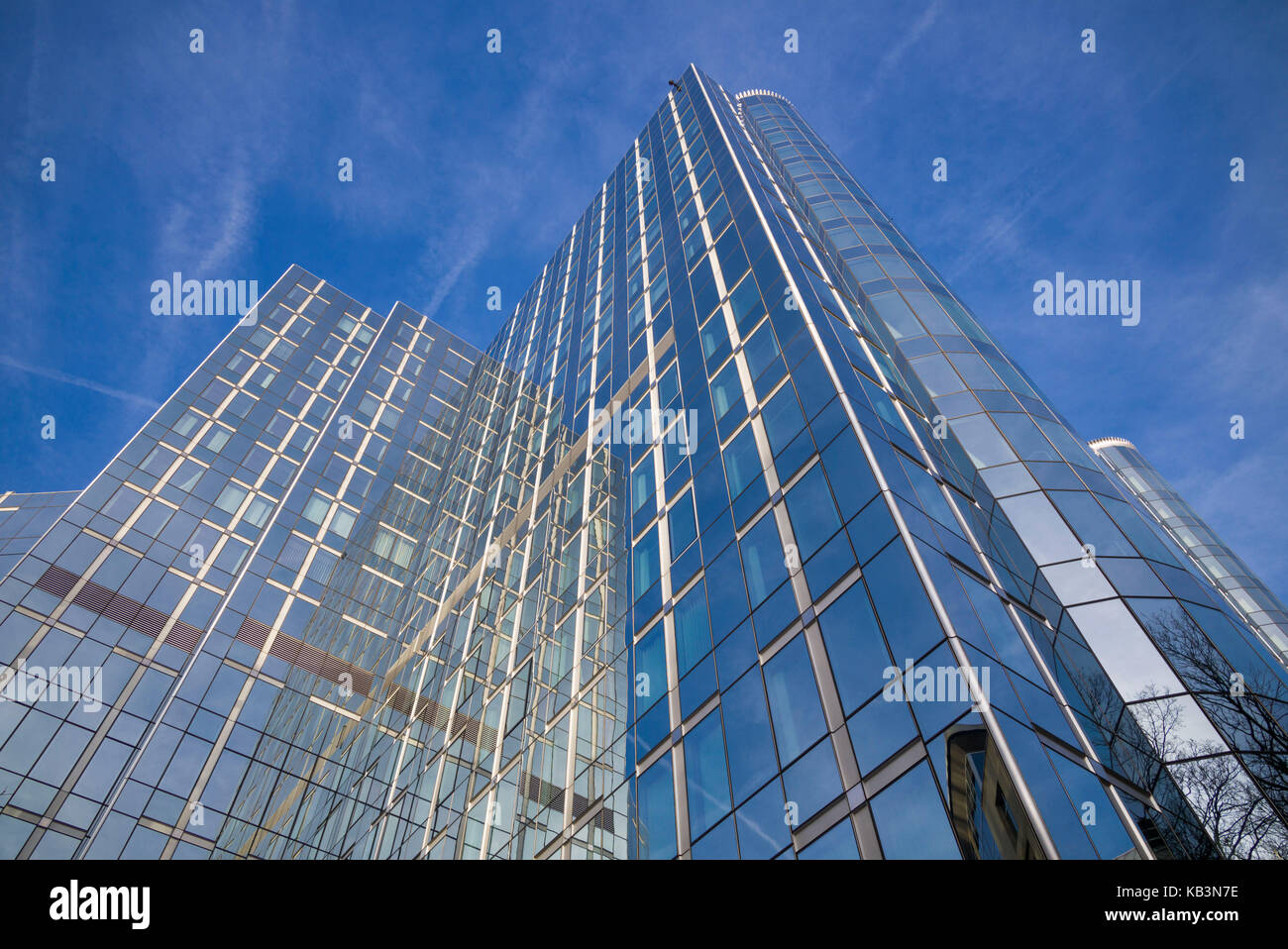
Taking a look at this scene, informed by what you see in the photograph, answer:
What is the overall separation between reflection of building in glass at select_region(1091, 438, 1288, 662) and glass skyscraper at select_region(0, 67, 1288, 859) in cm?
2800

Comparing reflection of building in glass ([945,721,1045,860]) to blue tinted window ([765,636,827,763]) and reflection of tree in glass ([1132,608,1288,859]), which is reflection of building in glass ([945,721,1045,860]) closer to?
blue tinted window ([765,636,827,763])

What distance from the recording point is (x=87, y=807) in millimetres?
35062

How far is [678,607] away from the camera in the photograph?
2009cm

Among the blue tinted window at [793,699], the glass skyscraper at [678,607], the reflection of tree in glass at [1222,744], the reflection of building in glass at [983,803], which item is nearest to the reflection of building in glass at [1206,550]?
the glass skyscraper at [678,607]

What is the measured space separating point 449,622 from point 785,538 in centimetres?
2501

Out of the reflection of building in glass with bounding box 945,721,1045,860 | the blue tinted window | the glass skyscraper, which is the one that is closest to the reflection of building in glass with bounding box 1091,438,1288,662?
the glass skyscraper

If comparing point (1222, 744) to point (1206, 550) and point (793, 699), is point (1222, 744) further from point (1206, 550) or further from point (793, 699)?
point (1206, 550)

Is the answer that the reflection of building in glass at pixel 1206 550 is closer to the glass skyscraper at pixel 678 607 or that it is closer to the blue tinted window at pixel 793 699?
the glass skyscraper at pixel 678 607

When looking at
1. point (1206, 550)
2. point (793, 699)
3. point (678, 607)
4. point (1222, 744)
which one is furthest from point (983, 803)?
point (1206, 550)

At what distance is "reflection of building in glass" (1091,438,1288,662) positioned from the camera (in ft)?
172

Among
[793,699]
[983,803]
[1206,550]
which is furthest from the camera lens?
[1206,550]

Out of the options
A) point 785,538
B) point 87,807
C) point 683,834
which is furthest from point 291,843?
point 785,538

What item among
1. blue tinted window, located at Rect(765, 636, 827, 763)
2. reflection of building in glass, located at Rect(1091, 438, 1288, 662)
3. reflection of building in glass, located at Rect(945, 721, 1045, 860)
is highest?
reflection of building in glass, located at Rect(1091, 438, 1288, 662)

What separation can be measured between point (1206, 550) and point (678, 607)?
196 feet
